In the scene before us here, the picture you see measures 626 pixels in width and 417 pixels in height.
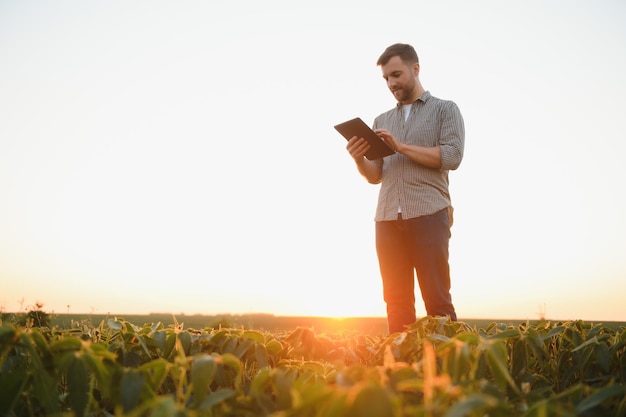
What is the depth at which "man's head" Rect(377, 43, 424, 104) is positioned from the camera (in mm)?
4363

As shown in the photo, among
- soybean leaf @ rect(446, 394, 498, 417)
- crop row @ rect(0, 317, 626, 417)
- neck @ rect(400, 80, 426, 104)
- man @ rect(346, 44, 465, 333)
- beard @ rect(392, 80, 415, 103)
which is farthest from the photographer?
neck @ rect(400, 80, 426, 104)

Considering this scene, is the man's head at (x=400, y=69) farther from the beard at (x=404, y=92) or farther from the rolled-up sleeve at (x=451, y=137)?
the rolled-up sleeve at (x=451, y=137)

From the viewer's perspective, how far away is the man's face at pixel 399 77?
4.38m

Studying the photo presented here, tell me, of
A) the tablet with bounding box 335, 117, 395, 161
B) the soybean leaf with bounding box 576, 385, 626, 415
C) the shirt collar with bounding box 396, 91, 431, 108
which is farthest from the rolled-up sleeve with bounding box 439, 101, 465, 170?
the soybean leaf with bounding box 576, 385, 626, 415

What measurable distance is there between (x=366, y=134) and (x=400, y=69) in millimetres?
762

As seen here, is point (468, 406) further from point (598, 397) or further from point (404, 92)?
point (404, 92)

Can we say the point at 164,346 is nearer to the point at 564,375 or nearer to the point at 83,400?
the point at 83,400

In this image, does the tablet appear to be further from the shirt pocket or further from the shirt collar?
the shirt collar

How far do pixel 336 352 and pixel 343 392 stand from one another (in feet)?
5.12

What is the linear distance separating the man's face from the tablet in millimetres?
662

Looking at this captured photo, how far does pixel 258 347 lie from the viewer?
6.07 feet

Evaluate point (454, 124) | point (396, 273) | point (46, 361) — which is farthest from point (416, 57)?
point (46, 361)

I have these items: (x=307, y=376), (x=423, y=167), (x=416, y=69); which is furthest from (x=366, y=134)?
(x=307, y=376)

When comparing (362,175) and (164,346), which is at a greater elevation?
(362,175)
